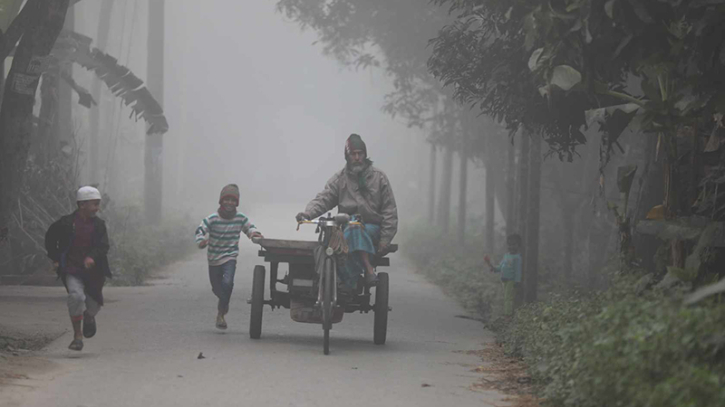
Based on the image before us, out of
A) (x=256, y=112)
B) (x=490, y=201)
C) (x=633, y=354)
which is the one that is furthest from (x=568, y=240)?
(x=256, y=112)

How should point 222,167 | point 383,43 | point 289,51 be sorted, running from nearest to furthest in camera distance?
1. point 383,43
2. point 222,167
3. point 289,51

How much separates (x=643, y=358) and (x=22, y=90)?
33.0ft

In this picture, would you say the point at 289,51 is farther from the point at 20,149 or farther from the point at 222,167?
the point at 20,149

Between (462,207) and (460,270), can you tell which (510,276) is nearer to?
(460,270)

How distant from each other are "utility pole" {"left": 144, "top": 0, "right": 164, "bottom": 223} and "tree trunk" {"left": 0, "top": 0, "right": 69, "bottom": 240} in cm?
1830

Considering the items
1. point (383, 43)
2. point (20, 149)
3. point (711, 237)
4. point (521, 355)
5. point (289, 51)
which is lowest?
point (521, 355)

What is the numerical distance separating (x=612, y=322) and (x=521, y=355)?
3747 millimetres

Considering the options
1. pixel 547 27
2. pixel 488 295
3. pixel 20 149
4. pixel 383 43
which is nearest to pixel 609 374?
pixel 547 27

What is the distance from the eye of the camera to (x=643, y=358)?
6.14 m

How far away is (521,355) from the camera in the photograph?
1059cm

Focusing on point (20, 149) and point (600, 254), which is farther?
point (600, 254)

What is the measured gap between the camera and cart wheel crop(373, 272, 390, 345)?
1141cm

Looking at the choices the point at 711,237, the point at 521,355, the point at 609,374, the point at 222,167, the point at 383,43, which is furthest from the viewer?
the point at 222,167

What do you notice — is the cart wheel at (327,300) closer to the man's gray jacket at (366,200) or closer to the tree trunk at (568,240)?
the man's gray jacket at (366,200)
